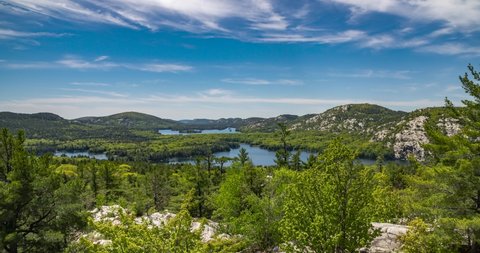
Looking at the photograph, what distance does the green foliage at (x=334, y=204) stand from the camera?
15750 mm

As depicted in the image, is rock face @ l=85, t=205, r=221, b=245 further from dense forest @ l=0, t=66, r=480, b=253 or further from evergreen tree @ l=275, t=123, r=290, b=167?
evergreen tree @ l=275, t=123, r=290, b=167

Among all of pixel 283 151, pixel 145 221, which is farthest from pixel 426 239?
pixel 283 151

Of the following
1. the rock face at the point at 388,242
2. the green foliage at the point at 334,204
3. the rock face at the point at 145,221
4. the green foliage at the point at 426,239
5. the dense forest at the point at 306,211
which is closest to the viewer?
the dense forest at the point at 306,211

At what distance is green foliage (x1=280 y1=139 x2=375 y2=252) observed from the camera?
1575 centimetres

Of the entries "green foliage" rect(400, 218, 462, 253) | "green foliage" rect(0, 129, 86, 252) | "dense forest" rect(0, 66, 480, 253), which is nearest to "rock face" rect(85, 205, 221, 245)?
"dense forest" rect(0, 66, 480, 253)

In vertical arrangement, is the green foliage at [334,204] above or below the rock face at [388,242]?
above

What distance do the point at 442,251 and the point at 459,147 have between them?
610 centimetres

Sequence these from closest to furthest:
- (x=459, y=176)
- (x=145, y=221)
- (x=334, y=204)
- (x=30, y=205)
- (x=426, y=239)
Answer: (x=145, y=221) → (x=334, y=204) → (x=426, y=239) → (x=459, y=176) → (x=30, y=205)

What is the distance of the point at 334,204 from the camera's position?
16031 millimetres

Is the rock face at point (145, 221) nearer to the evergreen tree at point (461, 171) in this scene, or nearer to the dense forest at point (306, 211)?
the dense forest at point (306, 211)

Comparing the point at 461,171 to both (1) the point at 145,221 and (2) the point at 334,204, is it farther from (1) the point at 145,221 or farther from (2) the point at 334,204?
(1) the point at 145,221

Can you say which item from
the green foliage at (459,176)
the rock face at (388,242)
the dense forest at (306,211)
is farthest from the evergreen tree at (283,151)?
the green foliage at (459,176)

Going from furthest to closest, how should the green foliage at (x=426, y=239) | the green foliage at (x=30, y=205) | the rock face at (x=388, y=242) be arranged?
the rock face at (x=388, y=242) < the green foliage at (x=30, y=205) < the green foliage at (x=426, y=239)

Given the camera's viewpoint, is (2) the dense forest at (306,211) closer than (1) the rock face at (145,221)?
Yes
